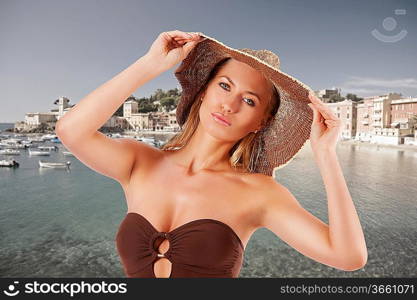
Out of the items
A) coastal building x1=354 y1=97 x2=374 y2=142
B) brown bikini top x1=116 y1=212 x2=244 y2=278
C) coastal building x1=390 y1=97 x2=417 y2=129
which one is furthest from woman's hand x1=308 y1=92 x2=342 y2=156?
coastal building x1=354 y1=97 x2=374 y2=142

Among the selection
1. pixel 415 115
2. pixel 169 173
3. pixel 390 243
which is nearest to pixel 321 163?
pixel 169 173

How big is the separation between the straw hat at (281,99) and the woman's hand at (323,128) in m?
0.05

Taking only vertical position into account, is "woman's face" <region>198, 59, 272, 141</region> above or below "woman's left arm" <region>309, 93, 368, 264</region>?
above

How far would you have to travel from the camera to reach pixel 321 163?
619mm

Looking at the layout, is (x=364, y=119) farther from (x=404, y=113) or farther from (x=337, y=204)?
(x=337, y=204)

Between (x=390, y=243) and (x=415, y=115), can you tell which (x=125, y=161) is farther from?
(x=415, y=115)

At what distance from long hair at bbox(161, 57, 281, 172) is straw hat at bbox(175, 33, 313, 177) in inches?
0.5

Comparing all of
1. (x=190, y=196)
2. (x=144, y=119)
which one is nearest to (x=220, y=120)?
(x=190, y=196)

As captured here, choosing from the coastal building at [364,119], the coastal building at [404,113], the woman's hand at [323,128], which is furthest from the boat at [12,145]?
the woman's hand at [323,128]

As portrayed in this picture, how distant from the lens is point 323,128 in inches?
25.8

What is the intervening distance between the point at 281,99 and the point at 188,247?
0.40 metres

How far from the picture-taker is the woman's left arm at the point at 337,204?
0.59 metres

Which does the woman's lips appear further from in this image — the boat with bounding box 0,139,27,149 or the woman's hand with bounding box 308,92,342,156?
the boat with bounding box 0,139,27,149

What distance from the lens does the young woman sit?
61 centimetres
